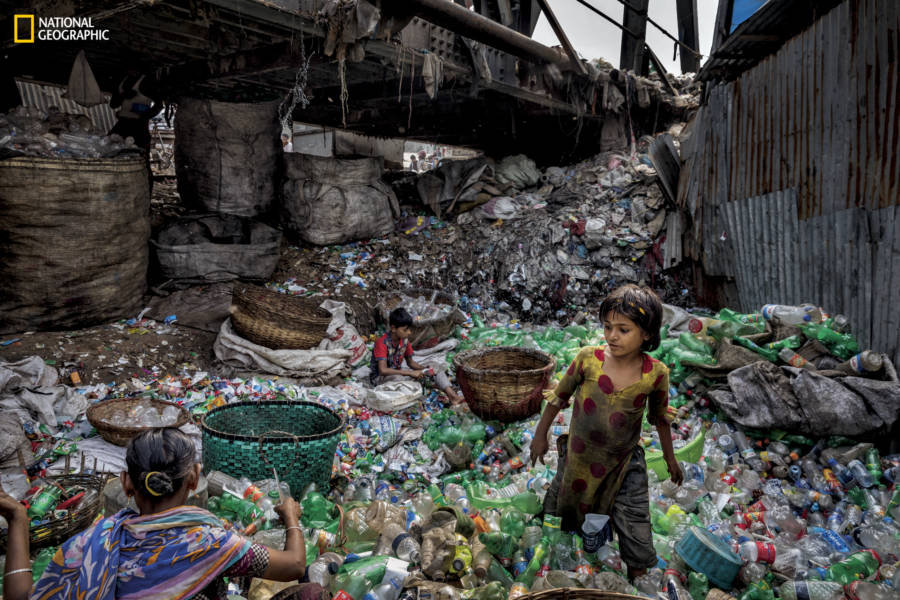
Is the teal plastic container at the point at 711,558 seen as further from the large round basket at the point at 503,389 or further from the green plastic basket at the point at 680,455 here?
the large round basket at the point at 503,389

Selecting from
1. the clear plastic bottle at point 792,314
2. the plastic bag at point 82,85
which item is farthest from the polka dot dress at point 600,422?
the plastic bag at point 82,85

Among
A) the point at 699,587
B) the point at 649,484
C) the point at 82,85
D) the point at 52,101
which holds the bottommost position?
the point at 699,587

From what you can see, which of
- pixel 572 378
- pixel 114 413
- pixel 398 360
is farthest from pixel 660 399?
pixel 114 413

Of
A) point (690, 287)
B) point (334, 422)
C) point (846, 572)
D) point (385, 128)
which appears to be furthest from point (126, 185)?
point (690, 287)

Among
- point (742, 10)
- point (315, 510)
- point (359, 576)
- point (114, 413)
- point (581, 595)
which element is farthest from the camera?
point (742, 10)

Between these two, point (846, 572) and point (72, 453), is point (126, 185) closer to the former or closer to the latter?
point (72, 453)

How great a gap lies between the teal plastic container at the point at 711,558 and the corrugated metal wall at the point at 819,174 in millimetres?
2129

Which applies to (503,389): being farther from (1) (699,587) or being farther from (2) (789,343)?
(2) (789,343)

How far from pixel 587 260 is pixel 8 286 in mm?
6185

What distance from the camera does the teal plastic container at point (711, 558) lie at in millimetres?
2354

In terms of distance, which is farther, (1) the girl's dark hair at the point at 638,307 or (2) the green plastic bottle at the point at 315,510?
(2) the green plastic bottle at the point at 315,510

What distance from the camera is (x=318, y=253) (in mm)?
7055

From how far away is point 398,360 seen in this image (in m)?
5.06

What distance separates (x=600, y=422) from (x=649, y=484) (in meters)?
1.16
